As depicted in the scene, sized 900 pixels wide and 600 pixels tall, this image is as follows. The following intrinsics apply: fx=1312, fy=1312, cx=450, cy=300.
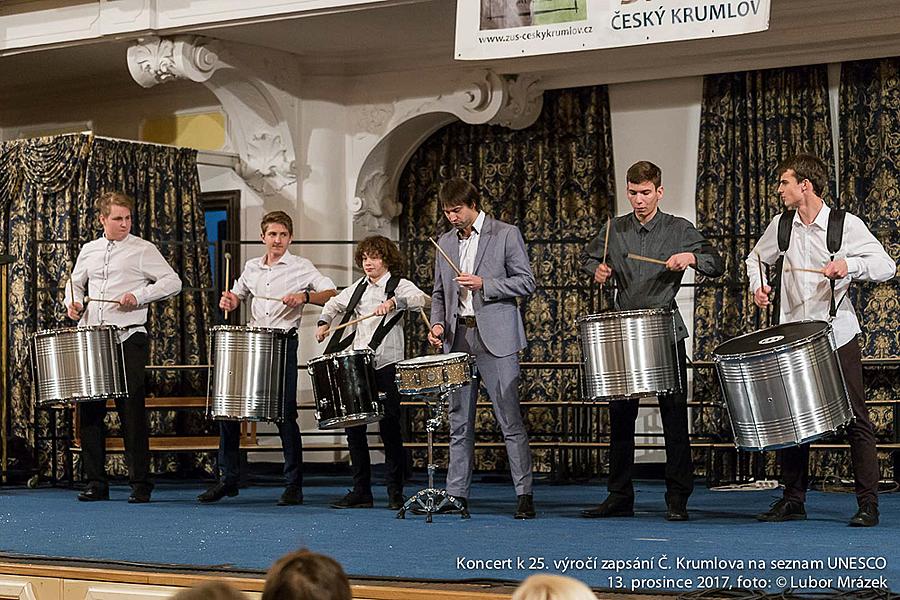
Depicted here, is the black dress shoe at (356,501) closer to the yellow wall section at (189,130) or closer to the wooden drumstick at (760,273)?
the wooden drumstick at (760,273)

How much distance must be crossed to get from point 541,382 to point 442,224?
4.43 ft

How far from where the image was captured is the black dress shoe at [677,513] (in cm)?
566

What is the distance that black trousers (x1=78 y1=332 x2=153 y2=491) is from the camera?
6.78 metres

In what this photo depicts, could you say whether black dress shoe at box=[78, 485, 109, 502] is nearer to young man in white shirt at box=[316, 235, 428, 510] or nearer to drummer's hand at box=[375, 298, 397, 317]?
young man in white shirt at box=[316, 235, 428, 510]

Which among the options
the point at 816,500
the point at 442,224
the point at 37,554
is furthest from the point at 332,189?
the point at 37,554

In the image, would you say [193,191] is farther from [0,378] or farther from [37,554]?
[37,554]

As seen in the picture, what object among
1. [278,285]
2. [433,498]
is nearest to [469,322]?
[433,498]

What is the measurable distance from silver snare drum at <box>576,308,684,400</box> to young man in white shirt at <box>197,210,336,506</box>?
1.84m

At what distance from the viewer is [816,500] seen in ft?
22.0

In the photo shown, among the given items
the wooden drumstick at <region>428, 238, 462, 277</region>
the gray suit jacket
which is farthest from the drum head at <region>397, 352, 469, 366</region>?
the wooden drumstick at <region>428, 238, 462, 277</region>

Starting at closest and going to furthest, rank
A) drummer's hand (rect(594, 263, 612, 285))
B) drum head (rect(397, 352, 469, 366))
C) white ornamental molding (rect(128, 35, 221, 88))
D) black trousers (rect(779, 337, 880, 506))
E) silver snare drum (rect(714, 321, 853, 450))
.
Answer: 1. silver snare drum (rect(714, 321, 853, 450))
2. black trousers (rect(779, 337, 880, 506))
3. drum head (rect(397, 352, 469, 366))
4. drummer's hand (rect(594, 263, 612, 285))
5. white ornamental molding (rect(128, 35, 221, 88))

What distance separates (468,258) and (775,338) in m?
1.52

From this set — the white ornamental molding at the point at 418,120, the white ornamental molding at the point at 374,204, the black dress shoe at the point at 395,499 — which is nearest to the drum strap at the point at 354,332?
the black dress shoe at the point at 395,499

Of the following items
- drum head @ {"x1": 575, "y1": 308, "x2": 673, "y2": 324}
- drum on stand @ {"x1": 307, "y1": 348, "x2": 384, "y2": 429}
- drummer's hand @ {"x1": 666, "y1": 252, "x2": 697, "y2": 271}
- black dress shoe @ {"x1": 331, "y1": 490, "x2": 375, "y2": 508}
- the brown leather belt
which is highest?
Answer: drummer's hand @ {"x1": 666, "y1": 252, "x2": 697, "y2": 271}
